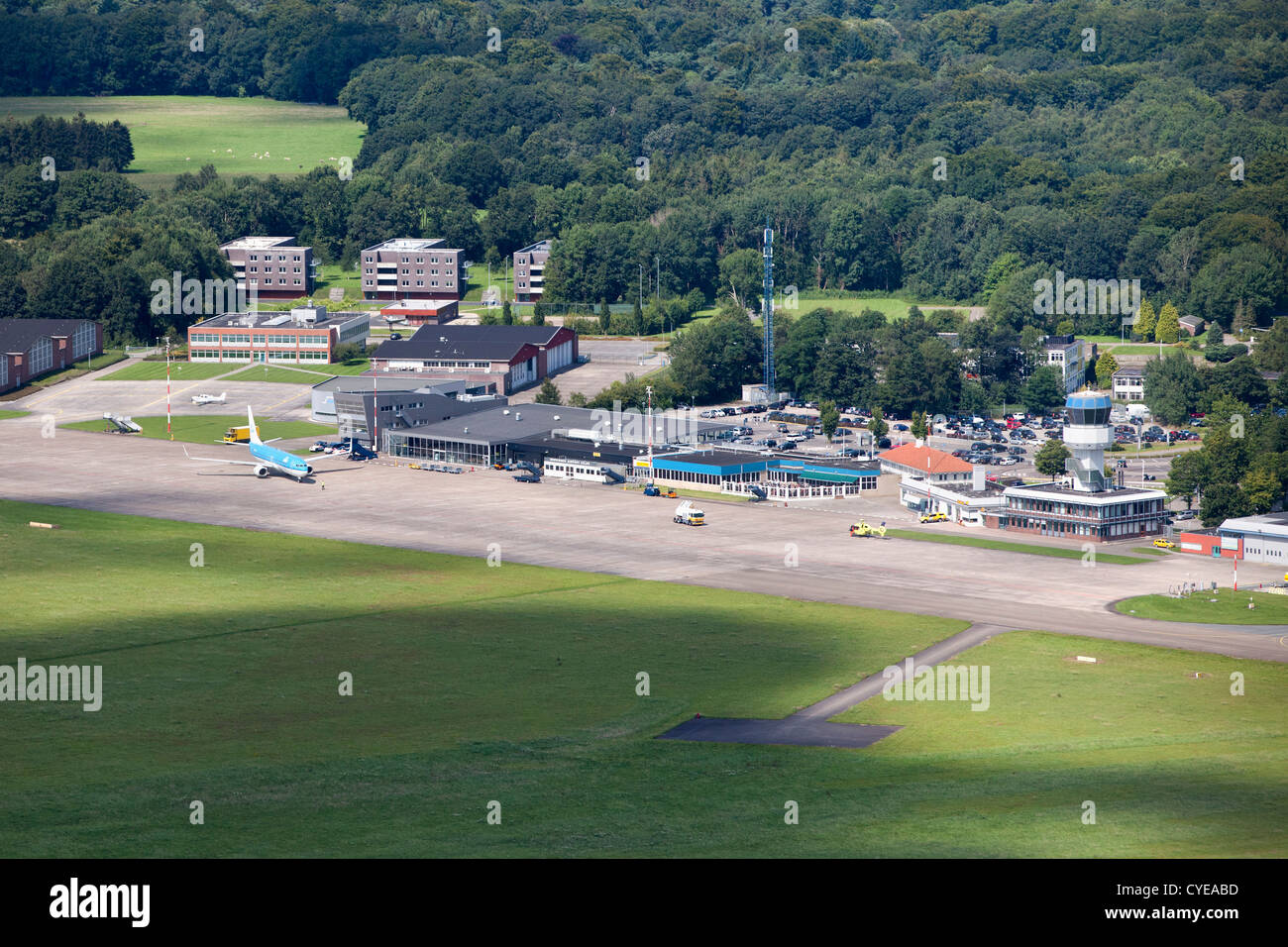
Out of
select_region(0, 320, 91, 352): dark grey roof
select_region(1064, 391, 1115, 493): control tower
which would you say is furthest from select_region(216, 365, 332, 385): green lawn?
select_region(1064, 391, 1115, 493): control tower

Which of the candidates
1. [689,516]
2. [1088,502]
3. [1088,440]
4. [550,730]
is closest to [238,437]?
[689,516]

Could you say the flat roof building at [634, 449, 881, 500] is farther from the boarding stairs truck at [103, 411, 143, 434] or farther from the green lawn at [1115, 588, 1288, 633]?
the boarding stairs truck at [103, 411, 143, 434]

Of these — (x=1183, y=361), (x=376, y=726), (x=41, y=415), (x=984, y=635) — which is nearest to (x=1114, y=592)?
(x=984, y=635)

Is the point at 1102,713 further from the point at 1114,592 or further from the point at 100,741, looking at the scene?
Answer: the point at 100,741

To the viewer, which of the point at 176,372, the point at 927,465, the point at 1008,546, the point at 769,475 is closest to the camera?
the point at 1008,546

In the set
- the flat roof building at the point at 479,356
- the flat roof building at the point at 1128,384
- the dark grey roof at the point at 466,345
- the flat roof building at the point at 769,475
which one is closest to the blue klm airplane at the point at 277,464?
the flat roof building at the point at 769,475

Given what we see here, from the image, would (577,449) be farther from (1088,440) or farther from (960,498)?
(1088,440)

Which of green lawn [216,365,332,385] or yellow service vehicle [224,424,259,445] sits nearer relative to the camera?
yellow service vehicle [224,424,259,445]
